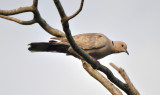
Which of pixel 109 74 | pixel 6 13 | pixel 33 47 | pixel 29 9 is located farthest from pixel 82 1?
pixel 33 47

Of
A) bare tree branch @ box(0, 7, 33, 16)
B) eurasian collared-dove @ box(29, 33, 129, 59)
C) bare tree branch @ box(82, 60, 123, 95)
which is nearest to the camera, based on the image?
bare tree branch @ box(0, 7, 33, 16)

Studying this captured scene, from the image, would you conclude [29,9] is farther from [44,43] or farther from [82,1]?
[44,43]

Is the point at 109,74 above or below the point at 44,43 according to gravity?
below

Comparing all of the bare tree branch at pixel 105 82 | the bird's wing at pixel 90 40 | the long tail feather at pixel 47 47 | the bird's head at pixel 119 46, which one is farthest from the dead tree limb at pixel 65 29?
the bird's head at pixel 119 46

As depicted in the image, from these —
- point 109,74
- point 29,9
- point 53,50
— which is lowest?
point 109,74

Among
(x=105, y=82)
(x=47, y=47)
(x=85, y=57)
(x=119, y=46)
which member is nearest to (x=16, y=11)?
(x=85, y=57)

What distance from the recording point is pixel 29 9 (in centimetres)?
488

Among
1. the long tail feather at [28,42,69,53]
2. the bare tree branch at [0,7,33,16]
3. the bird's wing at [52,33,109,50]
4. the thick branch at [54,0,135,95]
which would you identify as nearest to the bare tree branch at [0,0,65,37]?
the bare tree branch at [0,7,33,16]

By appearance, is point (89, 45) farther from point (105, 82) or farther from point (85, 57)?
point (85, 57)

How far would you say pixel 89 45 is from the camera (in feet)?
26.1

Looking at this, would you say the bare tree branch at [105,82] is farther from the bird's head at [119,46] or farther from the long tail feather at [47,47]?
the bird's head at [119,46]

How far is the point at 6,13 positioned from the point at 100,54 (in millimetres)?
3481

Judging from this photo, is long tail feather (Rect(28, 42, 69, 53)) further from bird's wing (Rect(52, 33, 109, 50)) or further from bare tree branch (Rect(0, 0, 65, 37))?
bare tree branch (Rect(0, 0, 65, 37))

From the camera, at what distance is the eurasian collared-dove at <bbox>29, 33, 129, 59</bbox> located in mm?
6949
